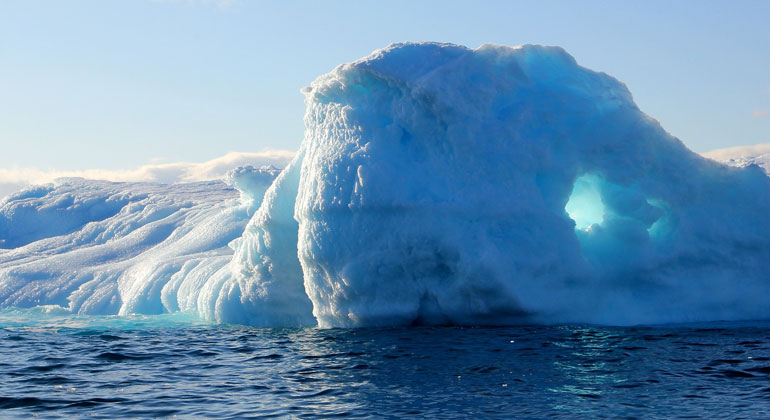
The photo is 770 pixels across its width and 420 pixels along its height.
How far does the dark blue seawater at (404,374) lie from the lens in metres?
6.84

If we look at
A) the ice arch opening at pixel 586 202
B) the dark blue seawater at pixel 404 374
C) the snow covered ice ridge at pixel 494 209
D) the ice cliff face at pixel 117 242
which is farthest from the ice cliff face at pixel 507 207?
the ice cliff face at pixel 117 242

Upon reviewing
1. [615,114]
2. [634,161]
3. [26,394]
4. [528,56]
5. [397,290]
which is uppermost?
[528,56]

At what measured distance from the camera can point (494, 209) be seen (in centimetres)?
1141

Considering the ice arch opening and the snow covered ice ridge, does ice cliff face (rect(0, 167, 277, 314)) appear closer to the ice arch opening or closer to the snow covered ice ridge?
the snow covered ice ridge

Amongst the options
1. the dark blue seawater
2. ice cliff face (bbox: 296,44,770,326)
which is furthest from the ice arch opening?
the dark blue seawater

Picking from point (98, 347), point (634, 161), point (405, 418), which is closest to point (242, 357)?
point (98, 347)

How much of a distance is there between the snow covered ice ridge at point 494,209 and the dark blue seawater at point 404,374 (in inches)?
27.0

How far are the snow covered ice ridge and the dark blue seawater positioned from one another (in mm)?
686

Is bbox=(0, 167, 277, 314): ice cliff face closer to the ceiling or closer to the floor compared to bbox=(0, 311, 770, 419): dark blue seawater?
closer to the ceiling

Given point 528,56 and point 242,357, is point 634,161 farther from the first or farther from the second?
point 242,357

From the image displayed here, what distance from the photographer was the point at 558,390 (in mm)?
7309

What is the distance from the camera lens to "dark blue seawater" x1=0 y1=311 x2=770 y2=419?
6836 millimetres

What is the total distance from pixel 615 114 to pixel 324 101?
4.66 m

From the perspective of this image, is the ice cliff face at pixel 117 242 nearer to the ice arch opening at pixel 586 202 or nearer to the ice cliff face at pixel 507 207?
the ice cliff face at pixel 507 207
